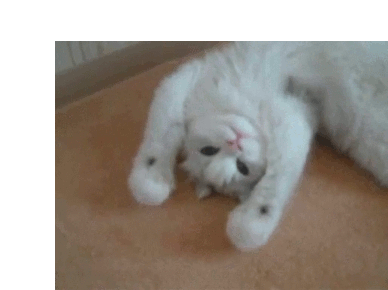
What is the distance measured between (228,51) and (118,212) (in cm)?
52

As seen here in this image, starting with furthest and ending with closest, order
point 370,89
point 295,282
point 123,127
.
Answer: point 123,127, point 370,89, point 295,282

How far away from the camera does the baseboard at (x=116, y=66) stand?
4.56 feet

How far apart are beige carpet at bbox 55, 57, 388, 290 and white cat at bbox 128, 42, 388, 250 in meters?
0.05

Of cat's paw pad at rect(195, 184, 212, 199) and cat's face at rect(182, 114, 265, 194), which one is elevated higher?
cat's face at rect(182, 114, 265, 194)

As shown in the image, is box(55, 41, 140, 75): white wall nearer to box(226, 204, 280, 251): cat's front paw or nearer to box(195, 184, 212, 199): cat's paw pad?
box(195, 184, 212, 199): cat's paw pad

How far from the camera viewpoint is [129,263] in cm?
96

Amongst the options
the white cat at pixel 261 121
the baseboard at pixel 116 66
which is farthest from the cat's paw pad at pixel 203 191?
the baseboard at pixel 116 66

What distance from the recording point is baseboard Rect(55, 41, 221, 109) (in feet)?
4.56

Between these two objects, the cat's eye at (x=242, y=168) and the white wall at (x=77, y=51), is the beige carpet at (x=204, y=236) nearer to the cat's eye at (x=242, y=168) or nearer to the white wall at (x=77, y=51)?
the cat's eye at (x=242, y=168)

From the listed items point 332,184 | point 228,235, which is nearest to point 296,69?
point 332,184

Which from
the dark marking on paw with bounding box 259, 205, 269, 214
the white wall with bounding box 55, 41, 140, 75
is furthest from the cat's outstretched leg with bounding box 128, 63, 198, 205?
the white wall with bounding box 55, 41, 140, 75

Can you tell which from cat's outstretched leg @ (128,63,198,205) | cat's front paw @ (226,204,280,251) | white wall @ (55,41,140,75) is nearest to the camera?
cat's front paw @ (226,204,280,251)
